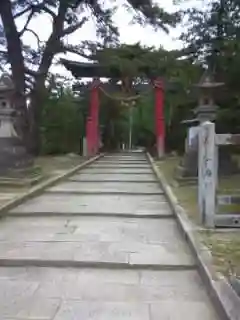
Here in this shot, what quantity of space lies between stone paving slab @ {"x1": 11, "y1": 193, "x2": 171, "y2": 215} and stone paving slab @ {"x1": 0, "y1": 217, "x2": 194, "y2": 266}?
2.39 ft

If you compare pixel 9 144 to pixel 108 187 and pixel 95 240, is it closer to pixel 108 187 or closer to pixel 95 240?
pixel 108 187

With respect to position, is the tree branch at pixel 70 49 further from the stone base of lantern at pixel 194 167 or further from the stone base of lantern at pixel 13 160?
the stone base of lantern at pixel 194 167

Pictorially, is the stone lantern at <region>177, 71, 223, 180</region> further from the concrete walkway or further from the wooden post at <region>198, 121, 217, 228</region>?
the wooden post at <region>198, 121, 217, 228</region>

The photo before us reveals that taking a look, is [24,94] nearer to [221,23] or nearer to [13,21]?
[13,21]

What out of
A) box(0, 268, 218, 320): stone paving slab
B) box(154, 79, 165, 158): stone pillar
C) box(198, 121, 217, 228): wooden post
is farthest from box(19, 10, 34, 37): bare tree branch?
box(0, 268, 218, 320): stone paving slab

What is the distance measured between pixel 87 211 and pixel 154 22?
43.9ft

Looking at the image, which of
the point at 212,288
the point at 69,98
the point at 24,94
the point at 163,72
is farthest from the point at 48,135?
the point at 212,288

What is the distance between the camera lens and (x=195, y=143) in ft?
41.9

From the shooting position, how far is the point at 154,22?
67.2ft

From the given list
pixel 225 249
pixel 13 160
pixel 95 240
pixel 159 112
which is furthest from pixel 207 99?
pixel 159 112

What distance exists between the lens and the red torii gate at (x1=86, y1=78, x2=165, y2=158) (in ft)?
90.5

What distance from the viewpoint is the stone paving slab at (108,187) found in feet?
39.9

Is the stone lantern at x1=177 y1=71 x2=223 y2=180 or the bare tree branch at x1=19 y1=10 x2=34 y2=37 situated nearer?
the stone lantern at x1=177 y1=71 x2=223 y2=180

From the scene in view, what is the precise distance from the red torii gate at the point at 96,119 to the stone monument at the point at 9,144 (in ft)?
37.9
